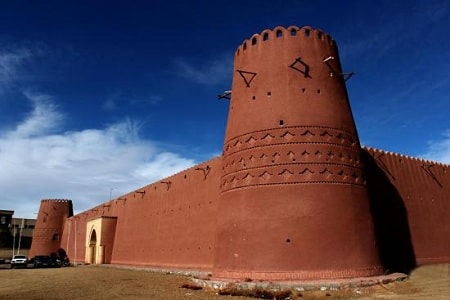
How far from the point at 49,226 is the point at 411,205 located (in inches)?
1602

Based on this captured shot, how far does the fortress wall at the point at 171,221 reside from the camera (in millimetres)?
19766

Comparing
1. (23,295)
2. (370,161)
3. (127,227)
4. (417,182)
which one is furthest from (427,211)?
(127,227)

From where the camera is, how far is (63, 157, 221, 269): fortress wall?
19.8m

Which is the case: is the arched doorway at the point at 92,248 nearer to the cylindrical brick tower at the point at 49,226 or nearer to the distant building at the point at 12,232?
the cylindrical brick tower at the point at 49,226

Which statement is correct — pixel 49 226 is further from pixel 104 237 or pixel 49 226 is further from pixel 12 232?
pixel 104 237

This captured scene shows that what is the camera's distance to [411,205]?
19.4 m

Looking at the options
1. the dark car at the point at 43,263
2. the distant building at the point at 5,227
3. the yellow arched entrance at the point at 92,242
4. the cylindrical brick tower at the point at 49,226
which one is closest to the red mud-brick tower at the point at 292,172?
the dark car at the point at 43,263

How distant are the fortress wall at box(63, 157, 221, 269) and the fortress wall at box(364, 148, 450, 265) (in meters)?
6.91

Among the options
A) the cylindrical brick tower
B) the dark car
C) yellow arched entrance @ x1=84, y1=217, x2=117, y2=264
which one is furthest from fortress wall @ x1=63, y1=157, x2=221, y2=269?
the cylindrical brick tower

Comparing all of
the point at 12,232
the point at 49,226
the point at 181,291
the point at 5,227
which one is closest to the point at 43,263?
the point at 49,226

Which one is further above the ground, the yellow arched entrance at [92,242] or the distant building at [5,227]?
the distant building at [5,227]

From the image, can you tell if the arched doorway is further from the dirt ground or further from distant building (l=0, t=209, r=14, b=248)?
distant building (l=0, t=209, r=14, b=248)

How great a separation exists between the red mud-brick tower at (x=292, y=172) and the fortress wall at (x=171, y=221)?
4931 mm

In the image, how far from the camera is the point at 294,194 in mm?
13133
